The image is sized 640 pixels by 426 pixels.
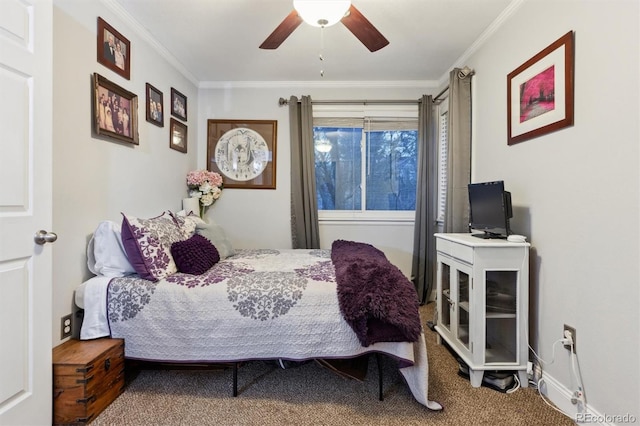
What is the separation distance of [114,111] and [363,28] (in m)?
1.78

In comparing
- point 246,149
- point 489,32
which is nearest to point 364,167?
point 246,149

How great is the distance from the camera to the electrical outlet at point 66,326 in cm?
176

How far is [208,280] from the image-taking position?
1922 millimetres

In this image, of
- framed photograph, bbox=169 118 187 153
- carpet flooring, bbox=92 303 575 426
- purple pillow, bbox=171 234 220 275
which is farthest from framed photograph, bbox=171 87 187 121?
carpet flooring, bbox=92 303 575 426

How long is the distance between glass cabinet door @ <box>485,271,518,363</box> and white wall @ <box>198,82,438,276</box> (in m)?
1.69

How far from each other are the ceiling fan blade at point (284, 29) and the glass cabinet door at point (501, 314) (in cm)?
192

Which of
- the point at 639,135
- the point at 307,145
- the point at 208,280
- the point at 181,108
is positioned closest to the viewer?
the point at 639,135

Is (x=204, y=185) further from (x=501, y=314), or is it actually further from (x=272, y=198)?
(x=501, y=314)

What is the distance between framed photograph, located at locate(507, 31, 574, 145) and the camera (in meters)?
1.67

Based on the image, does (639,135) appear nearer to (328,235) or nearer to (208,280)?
(208,280)

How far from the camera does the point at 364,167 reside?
3.66m

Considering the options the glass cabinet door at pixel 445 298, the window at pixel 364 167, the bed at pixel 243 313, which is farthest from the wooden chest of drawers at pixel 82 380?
the window at pixel 364 167

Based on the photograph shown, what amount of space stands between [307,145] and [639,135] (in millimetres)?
2712

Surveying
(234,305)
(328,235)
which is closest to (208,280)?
(234,305)
